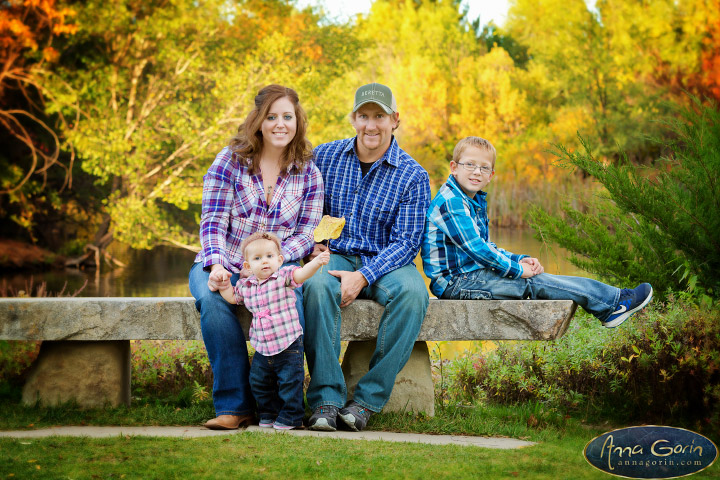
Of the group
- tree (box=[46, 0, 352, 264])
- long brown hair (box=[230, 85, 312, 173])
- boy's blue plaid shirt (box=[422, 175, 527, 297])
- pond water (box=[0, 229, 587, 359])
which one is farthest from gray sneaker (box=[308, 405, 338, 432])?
tree (box=[46, 0, 352, 264])

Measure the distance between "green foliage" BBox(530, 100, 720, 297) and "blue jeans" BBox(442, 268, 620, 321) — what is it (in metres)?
0.59

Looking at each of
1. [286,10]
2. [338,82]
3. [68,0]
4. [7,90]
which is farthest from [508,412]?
[338,82]

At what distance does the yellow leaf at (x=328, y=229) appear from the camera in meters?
3.30

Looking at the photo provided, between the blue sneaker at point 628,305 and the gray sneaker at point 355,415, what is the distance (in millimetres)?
1297

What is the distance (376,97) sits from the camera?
3.51 meters

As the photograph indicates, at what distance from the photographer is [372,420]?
11.0 ft

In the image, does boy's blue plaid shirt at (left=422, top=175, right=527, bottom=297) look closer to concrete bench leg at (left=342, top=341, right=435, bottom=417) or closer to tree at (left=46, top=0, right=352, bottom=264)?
concrete bench leg at (left=342, top=341, right=435, bottom=417)

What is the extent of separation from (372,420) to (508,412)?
2.42ft

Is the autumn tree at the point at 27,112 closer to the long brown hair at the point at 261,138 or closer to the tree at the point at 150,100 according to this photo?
the tree at the point at 150,100

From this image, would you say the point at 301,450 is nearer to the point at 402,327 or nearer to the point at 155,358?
the point at 402,327

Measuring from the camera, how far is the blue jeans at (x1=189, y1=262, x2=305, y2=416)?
124 inches

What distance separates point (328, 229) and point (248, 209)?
0.43 m

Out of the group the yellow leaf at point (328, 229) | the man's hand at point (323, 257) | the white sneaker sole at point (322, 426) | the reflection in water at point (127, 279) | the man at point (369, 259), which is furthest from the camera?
the reflection in water at point (127, 279)

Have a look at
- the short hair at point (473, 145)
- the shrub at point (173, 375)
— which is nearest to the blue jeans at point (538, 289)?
the short hair at point (473, 145)
